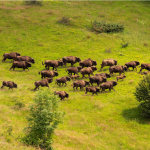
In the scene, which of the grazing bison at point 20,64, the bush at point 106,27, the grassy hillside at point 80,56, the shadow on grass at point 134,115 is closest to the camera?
the grassy hillside at point 80,56

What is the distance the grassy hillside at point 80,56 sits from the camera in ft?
69.5

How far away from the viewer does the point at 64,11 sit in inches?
2943

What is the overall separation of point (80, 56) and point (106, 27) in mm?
19049

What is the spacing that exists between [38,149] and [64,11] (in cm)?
6450

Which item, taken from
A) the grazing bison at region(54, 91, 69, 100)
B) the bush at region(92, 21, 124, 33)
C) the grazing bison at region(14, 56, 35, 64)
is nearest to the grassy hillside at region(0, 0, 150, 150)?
the grazing bison at region(54, 91, 69, 100)

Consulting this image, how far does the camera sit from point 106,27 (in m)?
62.4

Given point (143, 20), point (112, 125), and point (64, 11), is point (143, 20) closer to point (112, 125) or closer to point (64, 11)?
point (64, 11)

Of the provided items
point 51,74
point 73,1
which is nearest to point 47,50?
point 51,74

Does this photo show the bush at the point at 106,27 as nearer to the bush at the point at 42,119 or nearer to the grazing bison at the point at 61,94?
the grazing bison at the point at 61,94

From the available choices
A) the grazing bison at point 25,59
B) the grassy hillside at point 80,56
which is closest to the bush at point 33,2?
the grassy hillside at point 80,56

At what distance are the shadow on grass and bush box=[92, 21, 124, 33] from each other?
126 feet

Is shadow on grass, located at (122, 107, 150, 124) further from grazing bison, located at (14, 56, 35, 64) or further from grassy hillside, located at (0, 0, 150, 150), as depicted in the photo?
grazing bison, located at (14, 56, 35, 64)

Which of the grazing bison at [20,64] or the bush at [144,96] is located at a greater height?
the bush at [144,96]

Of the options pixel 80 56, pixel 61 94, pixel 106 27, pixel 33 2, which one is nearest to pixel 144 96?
pixel 61 94
